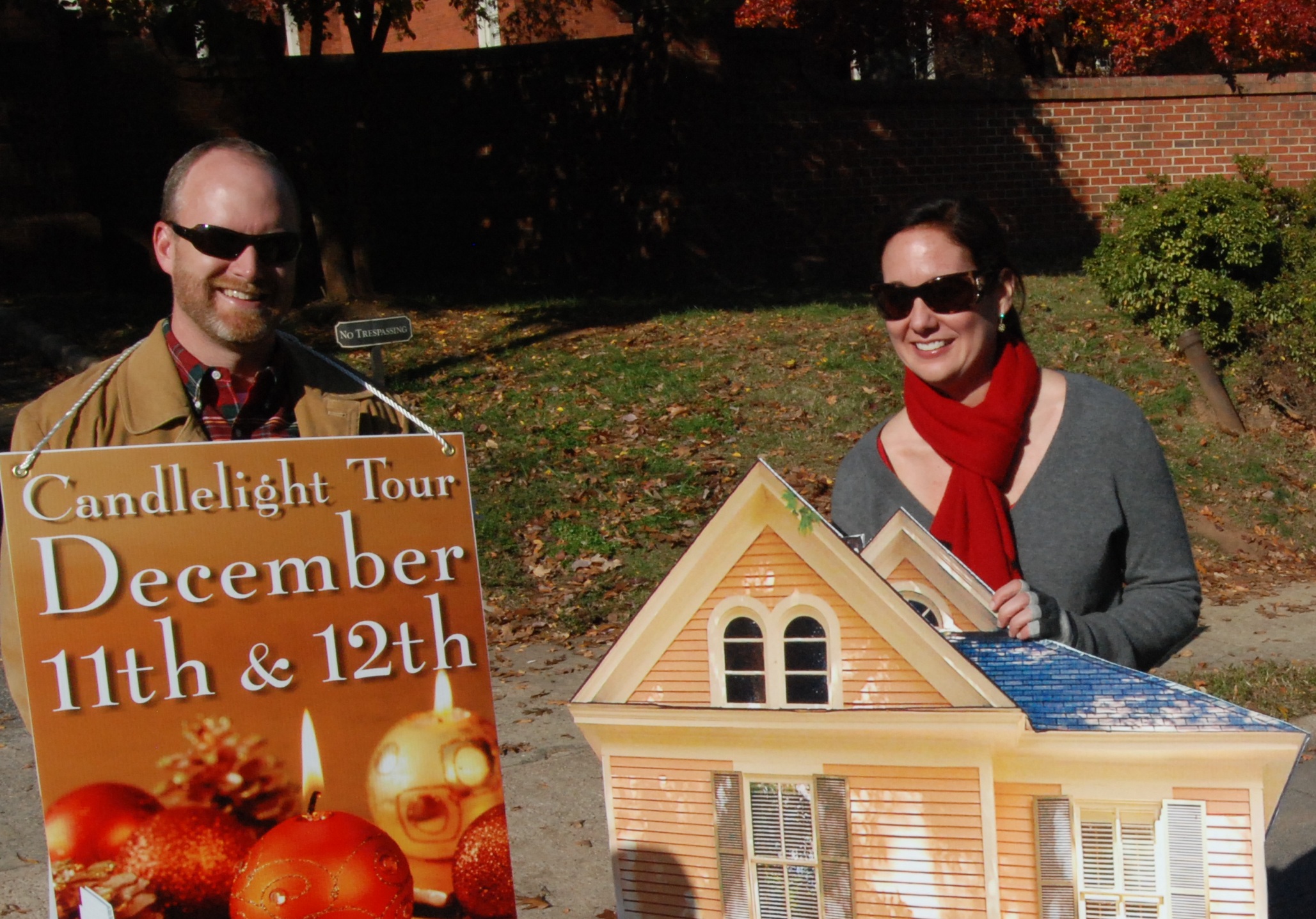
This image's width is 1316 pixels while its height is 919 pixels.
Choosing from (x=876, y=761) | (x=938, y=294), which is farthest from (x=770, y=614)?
(x=938, y=294)

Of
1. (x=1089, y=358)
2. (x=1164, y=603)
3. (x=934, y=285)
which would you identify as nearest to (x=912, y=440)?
(x=934, y=285)

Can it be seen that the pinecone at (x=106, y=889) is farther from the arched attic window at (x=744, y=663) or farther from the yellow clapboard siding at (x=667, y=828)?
the arched attic window at (x=744, y=663)

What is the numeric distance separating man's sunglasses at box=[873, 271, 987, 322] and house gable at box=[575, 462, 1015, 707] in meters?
0.74

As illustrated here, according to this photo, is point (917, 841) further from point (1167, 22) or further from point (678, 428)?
point (1167, 22)

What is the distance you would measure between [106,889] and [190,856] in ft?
0.41

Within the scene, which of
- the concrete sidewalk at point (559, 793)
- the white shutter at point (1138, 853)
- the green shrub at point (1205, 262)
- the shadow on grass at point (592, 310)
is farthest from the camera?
the shadow on grass at point (592, 310)

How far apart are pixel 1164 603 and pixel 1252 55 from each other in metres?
19.7

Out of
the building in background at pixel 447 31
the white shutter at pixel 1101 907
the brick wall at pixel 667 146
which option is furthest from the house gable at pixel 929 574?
the building in background at pixel 447 31

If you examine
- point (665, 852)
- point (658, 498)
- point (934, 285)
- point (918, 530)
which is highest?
point (934, 285)

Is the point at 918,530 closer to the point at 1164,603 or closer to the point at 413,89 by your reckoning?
the point at 1164,603

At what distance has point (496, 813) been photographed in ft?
6.73

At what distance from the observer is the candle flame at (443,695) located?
6.71ft

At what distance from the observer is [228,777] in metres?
1.93

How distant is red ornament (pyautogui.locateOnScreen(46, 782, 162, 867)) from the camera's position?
1842 mm
